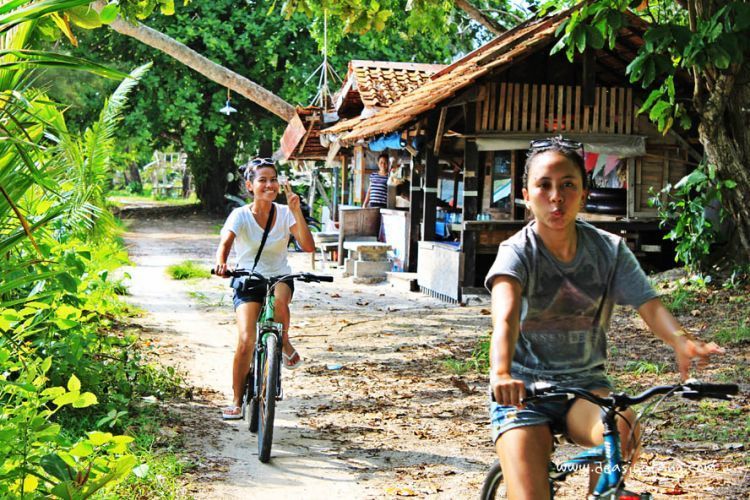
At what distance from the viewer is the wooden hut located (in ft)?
47.3

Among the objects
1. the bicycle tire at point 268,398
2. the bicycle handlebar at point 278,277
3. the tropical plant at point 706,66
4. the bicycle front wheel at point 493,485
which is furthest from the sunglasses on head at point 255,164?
the bicycle front wheel at point 493,485

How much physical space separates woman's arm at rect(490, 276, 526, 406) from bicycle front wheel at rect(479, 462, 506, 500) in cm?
60

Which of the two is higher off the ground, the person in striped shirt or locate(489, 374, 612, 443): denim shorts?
the person in striped shirt

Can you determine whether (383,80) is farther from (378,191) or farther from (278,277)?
(278,277)

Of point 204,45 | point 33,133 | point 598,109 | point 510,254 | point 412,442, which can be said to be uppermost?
point 204,45

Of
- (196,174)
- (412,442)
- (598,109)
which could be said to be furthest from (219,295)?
(196,174)

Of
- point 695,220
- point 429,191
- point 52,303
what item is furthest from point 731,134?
point 52,303

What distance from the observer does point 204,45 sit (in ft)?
103

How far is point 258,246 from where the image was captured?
6.80 metres

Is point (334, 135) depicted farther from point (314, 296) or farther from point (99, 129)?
point (99, 129)

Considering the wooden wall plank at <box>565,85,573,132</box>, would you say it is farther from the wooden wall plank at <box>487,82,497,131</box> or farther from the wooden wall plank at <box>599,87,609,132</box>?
the wooden wall plank at <box>487,82,497,131</box>

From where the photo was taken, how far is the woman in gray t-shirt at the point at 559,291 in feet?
10.4

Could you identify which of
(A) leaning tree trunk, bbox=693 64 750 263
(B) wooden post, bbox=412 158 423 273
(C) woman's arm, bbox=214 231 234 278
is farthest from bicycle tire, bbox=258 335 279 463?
(B) wooden post, bbox=412 158 423 273

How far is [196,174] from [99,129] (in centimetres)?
2891
